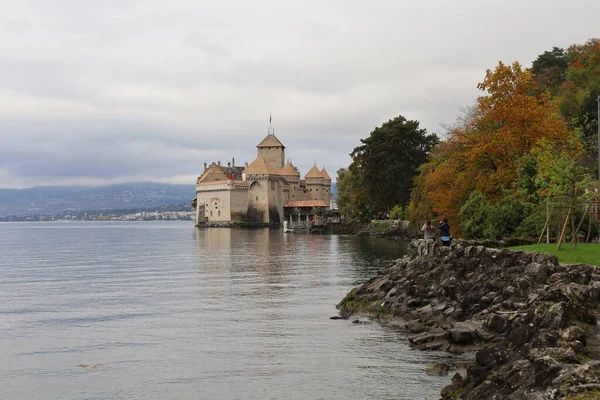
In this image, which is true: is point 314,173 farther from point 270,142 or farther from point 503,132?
point 503,132

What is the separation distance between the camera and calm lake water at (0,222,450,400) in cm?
1320

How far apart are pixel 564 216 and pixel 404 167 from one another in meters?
44.6

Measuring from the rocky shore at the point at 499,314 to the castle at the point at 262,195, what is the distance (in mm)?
89578

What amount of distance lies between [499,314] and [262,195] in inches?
4075

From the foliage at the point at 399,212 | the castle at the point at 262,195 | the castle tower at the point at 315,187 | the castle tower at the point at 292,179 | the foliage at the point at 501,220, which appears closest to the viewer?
the foliage at the point at 501,220

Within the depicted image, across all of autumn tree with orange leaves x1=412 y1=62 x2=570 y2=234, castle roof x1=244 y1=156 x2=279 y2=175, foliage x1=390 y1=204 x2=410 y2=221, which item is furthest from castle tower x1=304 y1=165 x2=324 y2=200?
autumn tree with orange leaves x1=412 y1=62 x2=570 y2=234

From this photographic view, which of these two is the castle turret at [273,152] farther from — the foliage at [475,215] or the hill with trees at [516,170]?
the foliage at [475,215]

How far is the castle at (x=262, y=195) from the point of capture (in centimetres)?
11819

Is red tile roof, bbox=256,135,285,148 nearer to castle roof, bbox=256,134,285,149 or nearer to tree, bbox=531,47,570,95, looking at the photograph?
castle roof, bbox=256,134,285,149

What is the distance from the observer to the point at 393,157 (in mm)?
Answer: 68250

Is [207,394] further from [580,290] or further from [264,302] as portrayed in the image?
[264,302]

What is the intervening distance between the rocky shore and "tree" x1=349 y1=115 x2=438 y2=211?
40177 mm

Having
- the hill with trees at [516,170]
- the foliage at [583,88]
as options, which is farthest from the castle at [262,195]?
the hill with trees at [516,170]

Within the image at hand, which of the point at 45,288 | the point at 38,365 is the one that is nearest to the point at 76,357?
the point at 38,365
